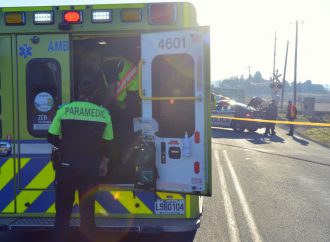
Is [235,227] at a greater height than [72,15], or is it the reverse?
[72,15]

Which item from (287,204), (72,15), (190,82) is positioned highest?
(72,15)

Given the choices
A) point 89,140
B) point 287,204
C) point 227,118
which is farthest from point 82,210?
point 227,118

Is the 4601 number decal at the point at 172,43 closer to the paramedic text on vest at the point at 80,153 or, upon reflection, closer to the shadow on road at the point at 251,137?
the paramedic text on vest at the point at 80,153

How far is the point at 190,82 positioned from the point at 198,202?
4.60 ft

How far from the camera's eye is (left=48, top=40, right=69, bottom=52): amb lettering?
15.7 ft

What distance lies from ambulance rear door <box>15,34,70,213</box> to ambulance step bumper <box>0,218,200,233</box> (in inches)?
8.4

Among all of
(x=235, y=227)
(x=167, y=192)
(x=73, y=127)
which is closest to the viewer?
(x=73, y=127)

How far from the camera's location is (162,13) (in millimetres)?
4602

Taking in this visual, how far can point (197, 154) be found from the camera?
4.55 metres

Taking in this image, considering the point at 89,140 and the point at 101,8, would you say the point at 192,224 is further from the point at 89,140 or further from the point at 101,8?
the point at 101,8

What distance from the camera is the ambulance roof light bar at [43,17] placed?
15.5 feet

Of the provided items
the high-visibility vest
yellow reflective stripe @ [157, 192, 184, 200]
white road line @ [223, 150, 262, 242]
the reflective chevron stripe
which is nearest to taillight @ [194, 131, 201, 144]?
yellow reflective stripe @ [157, 192, 184, 200]

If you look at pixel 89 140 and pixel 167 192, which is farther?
pixel 167 192

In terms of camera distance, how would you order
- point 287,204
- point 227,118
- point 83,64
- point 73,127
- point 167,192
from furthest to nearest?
point 227,118 → point 287,204 → point 83,64 → point 167,192 → point 73,127
